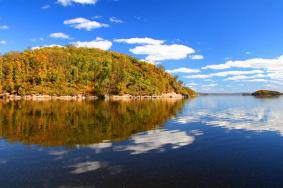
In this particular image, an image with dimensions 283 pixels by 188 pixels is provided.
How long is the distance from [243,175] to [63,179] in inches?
474

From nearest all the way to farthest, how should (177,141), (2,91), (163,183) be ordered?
1. (163,183)
2. (177,141)
3. (2,91)

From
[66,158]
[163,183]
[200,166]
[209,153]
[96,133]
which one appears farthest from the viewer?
[96,133]

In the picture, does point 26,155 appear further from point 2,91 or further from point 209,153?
point 2,91

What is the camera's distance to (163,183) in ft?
53.8

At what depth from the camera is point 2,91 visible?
19925cm

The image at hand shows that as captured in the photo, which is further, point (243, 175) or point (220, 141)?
point (220, 141)

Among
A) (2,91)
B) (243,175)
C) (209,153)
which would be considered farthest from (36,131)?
(2,91)

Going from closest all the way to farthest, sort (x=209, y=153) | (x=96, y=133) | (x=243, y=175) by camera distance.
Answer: (x=243, y=175) < (x=209, y=153) < (x=96, y=133)

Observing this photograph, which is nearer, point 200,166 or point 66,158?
point 200,166

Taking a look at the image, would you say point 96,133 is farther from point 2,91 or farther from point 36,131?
point 2,91

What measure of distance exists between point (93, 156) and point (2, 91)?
203 metres

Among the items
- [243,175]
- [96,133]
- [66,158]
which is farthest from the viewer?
[96,133]

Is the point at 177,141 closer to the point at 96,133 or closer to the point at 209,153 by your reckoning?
the point at 209,153

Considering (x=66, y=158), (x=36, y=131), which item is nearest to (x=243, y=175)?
(x=66, y=158)
